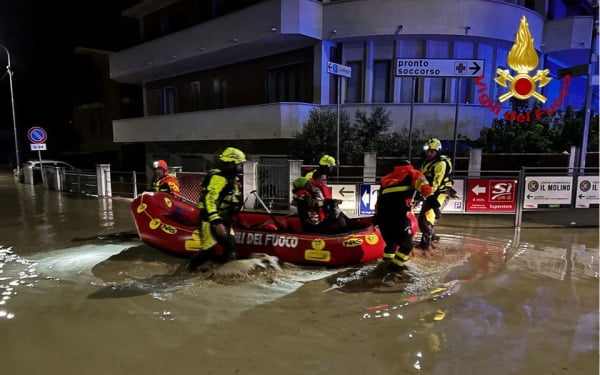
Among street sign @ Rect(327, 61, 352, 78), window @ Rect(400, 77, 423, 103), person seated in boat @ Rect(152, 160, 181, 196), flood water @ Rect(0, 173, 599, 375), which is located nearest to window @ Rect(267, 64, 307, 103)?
window @ Rect(400, 77, 423, 103)

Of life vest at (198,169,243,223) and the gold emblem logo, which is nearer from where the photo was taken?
life vest at (198,169,243,223)

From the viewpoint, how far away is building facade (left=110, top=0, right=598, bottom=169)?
13.1m

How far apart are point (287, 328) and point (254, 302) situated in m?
0.73

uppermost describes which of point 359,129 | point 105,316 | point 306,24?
point 306,24

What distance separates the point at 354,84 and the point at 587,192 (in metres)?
7.96

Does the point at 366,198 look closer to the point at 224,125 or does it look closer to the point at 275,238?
the point at 275,238

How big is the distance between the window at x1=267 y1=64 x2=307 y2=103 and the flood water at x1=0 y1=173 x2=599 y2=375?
32.6 feet

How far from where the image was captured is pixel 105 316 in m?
4.21

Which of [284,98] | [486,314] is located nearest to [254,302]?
[486,314]

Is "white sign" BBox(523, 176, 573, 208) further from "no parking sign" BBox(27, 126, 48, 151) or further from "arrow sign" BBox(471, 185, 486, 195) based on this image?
"no parking sign" BBox(27, 126, 48, 151)

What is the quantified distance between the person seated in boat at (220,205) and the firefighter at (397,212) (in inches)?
77.1

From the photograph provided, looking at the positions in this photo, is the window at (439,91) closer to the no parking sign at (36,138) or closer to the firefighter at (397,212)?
the firefighter at (397,212)

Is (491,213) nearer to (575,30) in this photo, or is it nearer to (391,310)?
(391,310)

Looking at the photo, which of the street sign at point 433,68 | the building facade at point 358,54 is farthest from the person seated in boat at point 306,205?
the building facade at point 358,54
